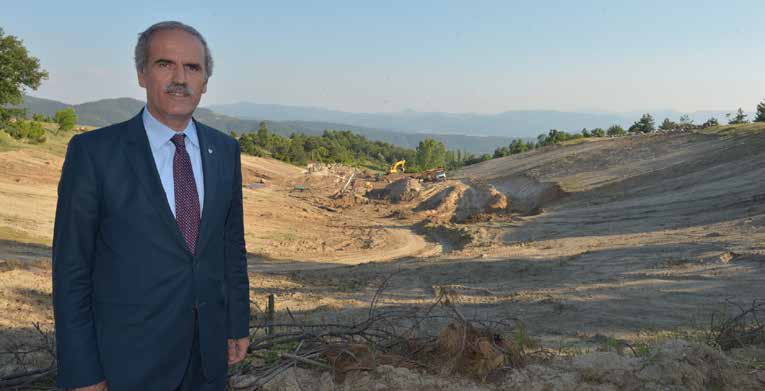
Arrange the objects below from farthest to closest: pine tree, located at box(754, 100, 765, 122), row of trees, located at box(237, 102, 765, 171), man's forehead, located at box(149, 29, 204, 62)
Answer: row of trees, located at box(237, 102, 765, 171), pine tree, located at box(754, 100, 765, 122), man's forehead, located at box(149, 29, 204, 62)

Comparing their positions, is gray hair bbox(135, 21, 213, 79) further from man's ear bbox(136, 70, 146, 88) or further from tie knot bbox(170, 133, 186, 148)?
tie knot bbox(170, 133, 186, 148)

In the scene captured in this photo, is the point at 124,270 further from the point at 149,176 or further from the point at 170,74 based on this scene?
the point at 170,74

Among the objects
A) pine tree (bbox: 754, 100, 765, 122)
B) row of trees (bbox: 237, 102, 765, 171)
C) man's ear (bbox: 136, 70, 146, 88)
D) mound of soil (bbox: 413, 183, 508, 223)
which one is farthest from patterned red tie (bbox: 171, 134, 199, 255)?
pine tree (bbox: 754, 100, 765, 122)

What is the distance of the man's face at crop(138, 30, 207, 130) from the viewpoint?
6.35ft

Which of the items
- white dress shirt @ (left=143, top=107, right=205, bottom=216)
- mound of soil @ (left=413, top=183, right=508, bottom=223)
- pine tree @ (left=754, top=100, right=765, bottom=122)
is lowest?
mound of soil @ (left=413, top=183, right=508, bottom=223)

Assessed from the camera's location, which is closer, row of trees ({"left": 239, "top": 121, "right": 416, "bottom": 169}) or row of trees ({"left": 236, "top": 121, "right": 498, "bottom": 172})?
row of trees ({"left": 239, "top": 121, "right": 416, "bottom": 169})

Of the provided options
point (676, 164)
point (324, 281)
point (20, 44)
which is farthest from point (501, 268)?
point (20, 44)

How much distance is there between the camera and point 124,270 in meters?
1.88

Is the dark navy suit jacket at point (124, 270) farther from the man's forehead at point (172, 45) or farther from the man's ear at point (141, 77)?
the man's forehead at point (172, 45)

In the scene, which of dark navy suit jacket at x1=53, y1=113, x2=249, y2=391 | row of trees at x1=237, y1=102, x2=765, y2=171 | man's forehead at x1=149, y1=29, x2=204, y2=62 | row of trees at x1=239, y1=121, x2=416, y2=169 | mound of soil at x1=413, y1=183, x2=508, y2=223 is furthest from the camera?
row of trees at x1=239, y1=121, x2=416, y2=169

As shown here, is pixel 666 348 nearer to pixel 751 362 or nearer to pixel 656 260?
pixel 751 362

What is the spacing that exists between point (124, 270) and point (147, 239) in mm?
137

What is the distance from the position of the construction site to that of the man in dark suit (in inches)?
59.4

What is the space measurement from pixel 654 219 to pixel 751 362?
15.5 m
